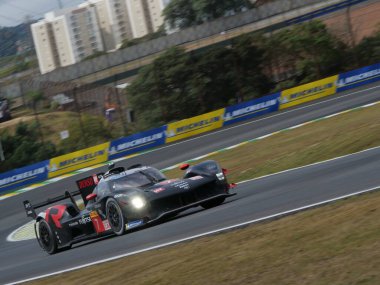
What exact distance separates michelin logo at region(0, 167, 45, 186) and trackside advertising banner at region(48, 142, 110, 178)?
479mm

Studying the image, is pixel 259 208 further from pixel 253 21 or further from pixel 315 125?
pixel 253 21

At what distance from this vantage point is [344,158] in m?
15.6

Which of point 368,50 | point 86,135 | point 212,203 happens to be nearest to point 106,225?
point 212,203

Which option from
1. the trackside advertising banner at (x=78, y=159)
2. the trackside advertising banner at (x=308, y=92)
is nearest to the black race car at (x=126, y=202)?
the trackside advertising banner at (x=78, y=159)

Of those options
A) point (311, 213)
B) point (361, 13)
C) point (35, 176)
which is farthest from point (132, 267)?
point (361, 13)

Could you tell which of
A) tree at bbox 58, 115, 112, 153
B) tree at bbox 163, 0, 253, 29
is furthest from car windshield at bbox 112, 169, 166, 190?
tree at bbox 163, 0, 253, 29

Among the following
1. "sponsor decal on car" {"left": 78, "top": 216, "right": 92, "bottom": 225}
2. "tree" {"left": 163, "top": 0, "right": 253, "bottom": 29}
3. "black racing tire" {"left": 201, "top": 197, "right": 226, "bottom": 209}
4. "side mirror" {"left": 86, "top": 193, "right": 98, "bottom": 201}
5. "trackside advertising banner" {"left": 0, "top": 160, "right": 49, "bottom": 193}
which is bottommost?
"black racing tire" {"left": 201, "top": 197, "right": 226, "bottom": 209}

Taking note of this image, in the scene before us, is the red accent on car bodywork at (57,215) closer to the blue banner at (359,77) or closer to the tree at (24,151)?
the tree at (24,151)

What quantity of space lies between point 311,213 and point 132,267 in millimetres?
2383

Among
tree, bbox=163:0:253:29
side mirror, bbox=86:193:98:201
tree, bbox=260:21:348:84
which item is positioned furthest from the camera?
tree, bbox=163:0:253:29

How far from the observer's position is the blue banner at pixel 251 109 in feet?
112

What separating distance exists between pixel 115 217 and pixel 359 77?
26.6m

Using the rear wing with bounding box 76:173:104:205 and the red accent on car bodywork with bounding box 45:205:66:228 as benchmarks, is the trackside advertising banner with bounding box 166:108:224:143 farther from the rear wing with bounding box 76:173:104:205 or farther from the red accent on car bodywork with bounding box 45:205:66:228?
the red accent on car bodywork with bounding box 45:205:66:228

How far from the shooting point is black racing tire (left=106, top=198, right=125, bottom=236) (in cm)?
1194
